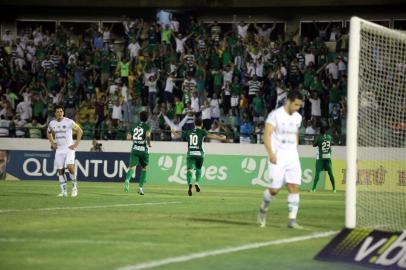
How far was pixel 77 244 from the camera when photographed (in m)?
11.7

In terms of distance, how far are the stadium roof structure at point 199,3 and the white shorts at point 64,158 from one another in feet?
66.7

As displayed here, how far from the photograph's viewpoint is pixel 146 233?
13305 millimetres

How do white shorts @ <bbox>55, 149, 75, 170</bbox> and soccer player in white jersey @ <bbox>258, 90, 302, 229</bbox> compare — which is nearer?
soccer player in white jersey @ <bbox>258, 90, 302, 229</bbox>

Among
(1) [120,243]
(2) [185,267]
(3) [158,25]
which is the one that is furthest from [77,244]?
(3) [158,25]

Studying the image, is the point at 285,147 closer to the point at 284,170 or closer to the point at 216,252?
the point at 284,170

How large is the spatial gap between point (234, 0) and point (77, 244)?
30894mm

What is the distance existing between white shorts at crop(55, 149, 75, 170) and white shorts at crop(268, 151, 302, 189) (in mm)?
9592

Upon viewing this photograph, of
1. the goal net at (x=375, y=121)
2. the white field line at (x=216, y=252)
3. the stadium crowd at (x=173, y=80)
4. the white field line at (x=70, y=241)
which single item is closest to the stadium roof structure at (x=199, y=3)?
the stadium crowd at (x=173, y=80)

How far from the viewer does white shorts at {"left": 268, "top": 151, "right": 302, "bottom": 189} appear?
14.2 m

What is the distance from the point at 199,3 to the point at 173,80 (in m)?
6.84

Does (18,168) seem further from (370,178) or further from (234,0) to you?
(370,178)

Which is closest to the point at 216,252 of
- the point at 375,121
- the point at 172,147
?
the point at 375,121

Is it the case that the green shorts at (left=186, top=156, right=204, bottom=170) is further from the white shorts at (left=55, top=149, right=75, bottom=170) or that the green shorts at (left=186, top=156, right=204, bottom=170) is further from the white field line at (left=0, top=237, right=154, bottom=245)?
the white field line at (left=0, top=237, right=154, bottom=245)

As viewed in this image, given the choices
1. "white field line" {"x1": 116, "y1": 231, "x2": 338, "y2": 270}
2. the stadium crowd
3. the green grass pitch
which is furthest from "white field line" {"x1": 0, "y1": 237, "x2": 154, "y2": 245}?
the stadium crowd
